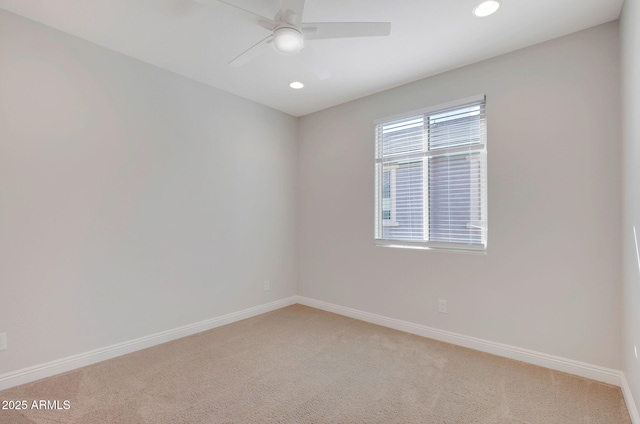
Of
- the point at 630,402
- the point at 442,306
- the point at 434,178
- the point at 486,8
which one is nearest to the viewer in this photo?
the point at 630,402

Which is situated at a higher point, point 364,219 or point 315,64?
point 315,64

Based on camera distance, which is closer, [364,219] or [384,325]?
[384,325]

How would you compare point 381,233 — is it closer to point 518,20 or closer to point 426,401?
point 426,401

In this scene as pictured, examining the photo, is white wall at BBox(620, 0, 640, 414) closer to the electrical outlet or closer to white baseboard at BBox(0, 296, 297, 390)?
the electrical outlet

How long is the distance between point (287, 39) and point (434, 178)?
6.44 ft

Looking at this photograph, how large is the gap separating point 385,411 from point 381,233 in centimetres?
192

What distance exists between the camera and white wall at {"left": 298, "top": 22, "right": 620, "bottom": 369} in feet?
7.18

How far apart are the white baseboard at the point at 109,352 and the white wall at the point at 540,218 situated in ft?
5.73

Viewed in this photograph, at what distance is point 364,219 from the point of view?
356 centimetres

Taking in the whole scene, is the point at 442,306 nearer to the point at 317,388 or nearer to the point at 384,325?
the point at 384,325

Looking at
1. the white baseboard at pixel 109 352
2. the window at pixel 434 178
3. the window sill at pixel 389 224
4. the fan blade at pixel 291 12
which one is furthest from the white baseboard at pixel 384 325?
the fan blade at pixel 291 12

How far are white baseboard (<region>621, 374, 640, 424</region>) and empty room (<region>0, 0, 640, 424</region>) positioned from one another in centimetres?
2

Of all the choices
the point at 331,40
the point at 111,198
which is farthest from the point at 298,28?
the point at 111,198

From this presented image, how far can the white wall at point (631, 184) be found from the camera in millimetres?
1657
